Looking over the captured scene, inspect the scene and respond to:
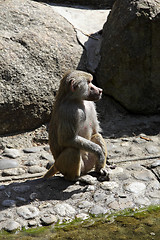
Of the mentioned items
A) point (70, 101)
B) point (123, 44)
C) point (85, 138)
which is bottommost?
point (85, 138)

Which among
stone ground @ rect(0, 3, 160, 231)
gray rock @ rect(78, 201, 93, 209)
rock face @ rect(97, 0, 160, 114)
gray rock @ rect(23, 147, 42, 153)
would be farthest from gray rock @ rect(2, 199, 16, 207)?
rock face @ rect(97, 0, 160, 114)

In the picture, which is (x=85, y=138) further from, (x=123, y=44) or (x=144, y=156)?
(x=123, y=44)

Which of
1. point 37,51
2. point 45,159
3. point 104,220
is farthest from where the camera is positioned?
point 37,51

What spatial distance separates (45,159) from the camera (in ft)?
19.1

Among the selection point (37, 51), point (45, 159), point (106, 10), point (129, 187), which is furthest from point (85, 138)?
point (106, 10)

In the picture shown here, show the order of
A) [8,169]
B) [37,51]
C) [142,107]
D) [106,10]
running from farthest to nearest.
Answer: [106,10] → [142,107] → [37,51] → [8,169]

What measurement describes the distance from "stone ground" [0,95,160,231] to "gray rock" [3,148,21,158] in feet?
0.05

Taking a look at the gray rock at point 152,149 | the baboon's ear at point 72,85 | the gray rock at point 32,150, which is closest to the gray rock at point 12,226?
the baboon's ear at point 72,85

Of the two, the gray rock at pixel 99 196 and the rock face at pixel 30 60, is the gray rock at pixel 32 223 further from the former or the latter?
the rock face at pixel 30 60

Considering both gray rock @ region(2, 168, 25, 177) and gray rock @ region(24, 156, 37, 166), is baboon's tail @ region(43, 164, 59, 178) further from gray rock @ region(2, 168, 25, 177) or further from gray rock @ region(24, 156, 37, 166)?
gray rock @ region(24, 156, 37, 166)

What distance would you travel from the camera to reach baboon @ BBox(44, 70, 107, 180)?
448 centimetres

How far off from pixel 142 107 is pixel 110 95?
671 mm

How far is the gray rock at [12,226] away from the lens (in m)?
3.97

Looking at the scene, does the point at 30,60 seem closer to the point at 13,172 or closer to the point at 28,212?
the point at 13,172
